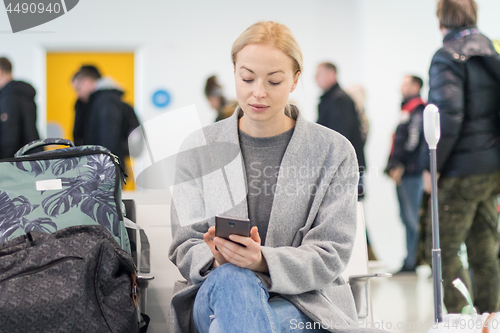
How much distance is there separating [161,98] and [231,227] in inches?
140

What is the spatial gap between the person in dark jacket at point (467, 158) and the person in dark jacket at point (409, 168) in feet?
4.66

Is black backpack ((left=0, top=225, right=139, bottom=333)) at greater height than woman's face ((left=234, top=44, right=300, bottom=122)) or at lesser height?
lesser

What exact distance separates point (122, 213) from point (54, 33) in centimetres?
350

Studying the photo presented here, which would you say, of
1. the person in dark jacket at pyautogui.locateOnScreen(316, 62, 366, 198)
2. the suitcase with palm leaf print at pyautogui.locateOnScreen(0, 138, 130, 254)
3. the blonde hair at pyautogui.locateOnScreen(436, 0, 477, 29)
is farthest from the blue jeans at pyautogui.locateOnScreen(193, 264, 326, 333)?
the person in dark jacket at pyautogui.locateOnScreen(316, 62, 366, 198)

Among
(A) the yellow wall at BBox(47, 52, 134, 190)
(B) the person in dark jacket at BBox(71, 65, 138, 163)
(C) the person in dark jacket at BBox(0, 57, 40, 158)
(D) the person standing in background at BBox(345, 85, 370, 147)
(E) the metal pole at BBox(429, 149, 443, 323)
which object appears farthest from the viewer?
(A) the yellow wall at BBox(47, 52, 134, 190)

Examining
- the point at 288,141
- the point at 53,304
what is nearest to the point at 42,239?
the point at 53,304

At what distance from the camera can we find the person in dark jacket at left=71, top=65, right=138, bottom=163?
3299 mm

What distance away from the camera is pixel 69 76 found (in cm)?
440

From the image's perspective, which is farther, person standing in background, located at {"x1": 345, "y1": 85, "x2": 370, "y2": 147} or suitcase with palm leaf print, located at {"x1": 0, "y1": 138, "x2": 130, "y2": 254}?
person standing in background, located at {"x1": 345, "y1": 85, "x2": 370, "y2": 147}

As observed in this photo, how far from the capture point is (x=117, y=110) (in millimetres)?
3479

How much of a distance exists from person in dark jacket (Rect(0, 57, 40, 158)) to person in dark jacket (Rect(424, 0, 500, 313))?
2.57m

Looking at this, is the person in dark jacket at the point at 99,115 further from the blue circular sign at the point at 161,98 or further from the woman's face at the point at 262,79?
the woman's face at the point at 262,79

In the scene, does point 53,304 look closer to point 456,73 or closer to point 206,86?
point 456,73

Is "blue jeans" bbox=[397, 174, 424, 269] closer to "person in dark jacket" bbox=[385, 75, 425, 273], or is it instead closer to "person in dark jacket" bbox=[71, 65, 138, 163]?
"person in dark jacket" bbox=[385, 75, 425, 273]
